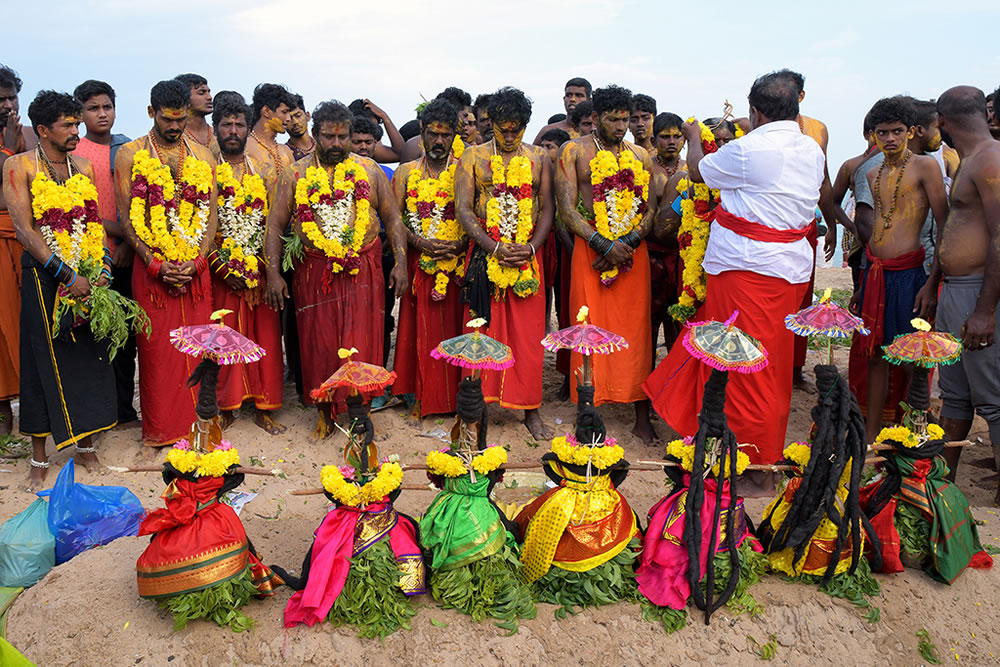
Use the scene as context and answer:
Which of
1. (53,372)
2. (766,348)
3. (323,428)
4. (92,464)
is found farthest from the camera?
(323,428)

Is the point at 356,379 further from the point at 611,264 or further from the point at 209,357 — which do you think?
the point at 611,264

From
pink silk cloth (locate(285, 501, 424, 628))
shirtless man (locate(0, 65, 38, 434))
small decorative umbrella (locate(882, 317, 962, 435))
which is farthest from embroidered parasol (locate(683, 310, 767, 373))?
shirtless man (locate(0, 65, 38, 434))

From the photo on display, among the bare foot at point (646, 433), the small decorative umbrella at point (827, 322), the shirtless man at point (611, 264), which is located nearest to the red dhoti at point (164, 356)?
the shirtless man at point (611, 264)

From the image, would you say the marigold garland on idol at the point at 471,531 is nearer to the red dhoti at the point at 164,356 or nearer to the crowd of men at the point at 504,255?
the crowd of men at the point at 504,255

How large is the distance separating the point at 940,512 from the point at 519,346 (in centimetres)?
350

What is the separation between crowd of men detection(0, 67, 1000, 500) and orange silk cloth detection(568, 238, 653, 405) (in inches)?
0.8

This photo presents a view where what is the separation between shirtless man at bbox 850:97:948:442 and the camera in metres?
5.95

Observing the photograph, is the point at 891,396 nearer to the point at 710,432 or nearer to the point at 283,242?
the point at 710,432

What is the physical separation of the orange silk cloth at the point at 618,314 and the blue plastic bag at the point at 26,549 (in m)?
4.13

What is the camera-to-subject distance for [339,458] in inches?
257

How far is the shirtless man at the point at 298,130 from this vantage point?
7969 millimetres

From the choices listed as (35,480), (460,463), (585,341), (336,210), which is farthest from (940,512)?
(35,480)

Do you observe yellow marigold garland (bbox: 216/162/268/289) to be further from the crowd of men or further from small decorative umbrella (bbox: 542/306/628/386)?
small decorative umbrella (bbox: 542/306/628/386)

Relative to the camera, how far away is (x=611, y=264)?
670 centimetres
